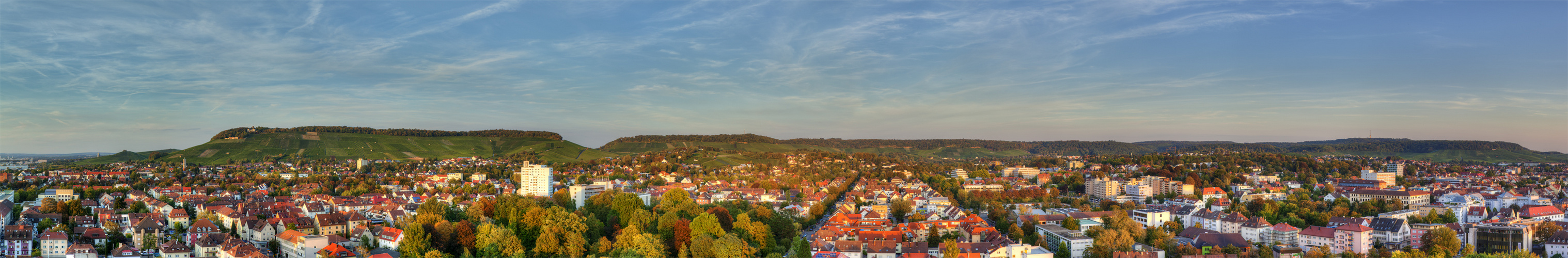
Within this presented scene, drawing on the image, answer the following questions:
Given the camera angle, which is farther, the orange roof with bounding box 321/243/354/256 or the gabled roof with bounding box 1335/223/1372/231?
the gabled roof with bounding box 1335/223/1372/231

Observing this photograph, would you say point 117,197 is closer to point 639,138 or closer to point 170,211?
point 170,211

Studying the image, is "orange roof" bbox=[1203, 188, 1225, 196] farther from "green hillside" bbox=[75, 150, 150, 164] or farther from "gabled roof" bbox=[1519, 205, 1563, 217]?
"green hillside" bbox=[75, 150, 150, 164]

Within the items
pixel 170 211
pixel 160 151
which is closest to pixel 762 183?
pixel 170 211

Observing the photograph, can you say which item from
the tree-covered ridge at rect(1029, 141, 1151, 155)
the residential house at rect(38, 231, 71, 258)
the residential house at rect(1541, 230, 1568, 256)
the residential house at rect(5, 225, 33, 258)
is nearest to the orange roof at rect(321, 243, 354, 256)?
the residential house at rect(38, 231, 71, 258)

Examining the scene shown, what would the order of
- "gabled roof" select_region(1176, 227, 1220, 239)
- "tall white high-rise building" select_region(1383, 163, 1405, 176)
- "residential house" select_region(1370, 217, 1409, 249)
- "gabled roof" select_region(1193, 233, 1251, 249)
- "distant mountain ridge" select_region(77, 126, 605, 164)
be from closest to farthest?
"gabled roof" select_region(1193, 233, 1251, 249) → "gabled roof" select_region(1176, 227, 1220, 239) → "residential house" select_region(1370, 217, 1409, 249) → "tall white high-rise building" select_region(1383, 163, 1405, 176) → "distant mountain ridge" select_region(77, 126, 605, 164)

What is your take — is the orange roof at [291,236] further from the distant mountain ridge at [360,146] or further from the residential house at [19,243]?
the distant mountain ridge at [360,146]

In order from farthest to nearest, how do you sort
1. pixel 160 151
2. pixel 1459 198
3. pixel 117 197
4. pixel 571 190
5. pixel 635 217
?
pixel 160 151 → pixel 571 190 → pixel 1459 198 → pixel 117 197 → pixel 635 217

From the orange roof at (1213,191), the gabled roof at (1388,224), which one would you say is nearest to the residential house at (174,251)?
the gabled roof at (1388,224)
